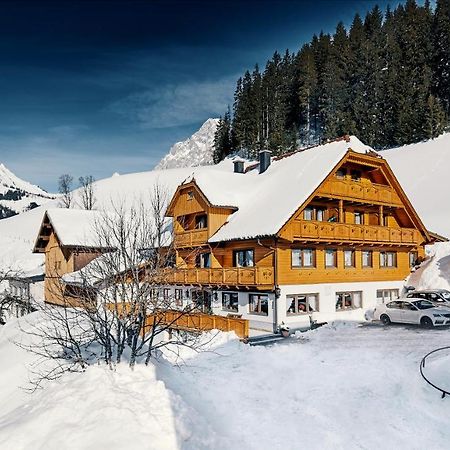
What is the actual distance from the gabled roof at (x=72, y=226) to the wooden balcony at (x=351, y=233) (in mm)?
17905

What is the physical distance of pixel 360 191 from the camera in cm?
2948

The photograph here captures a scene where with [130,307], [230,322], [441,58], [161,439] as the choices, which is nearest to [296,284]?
[230,322]

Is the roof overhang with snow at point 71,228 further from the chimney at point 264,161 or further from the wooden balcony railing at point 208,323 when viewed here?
the wooden balcony railing at point 208,323

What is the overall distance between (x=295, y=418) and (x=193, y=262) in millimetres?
21318

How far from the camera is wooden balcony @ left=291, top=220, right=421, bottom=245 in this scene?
1027 inches

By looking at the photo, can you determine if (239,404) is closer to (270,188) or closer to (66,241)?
(270,188)

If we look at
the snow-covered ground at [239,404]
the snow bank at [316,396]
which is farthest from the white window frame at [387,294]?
the snow-covered ground at [239,404]

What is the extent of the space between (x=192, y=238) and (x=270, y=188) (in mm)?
6219

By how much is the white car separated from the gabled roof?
2219 centimetres

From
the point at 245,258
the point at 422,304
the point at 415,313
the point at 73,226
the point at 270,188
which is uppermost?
the point at 270,188

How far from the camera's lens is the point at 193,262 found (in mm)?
33156

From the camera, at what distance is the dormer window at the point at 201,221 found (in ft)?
106

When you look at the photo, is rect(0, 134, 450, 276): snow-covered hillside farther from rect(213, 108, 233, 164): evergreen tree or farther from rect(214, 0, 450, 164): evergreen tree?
rect(213, 108, 233, 164): evergreen tree

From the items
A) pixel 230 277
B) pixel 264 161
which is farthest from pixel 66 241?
pixel 230 277
